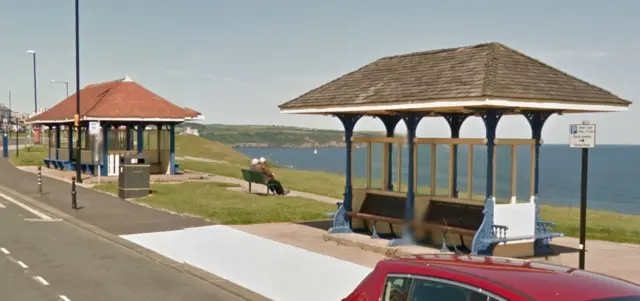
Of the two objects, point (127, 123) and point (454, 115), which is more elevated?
point (454, 115)

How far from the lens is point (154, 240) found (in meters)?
16.9

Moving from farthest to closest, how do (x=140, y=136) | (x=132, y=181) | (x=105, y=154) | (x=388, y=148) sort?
(x=140, y=136) → (x=105, y=154) → (x=132, y=181) → (x=388, y=148)

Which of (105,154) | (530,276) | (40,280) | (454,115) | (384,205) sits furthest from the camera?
(105,154)

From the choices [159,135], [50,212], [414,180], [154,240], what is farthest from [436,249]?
[159,135]

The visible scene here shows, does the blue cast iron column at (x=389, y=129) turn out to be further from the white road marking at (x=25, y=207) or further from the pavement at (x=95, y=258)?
the white road marking at (x=25, y=207)

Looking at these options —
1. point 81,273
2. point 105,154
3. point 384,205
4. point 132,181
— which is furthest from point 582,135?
point 105,154

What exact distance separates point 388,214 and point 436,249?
6.85 ft

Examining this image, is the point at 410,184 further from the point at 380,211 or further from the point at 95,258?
the point at 95,258

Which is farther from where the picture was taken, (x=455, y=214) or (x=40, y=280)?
(x=455, y=214)

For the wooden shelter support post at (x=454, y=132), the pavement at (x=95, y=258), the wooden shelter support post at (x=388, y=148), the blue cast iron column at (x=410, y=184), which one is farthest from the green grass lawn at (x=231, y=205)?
the wooden shelter support post at (x=454, y=132)

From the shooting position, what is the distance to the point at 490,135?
1411 cm

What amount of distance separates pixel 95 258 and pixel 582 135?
9546mm

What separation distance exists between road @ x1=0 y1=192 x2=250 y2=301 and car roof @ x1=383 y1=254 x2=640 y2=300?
6242mm

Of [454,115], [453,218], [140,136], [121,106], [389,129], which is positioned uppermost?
[121,106]
